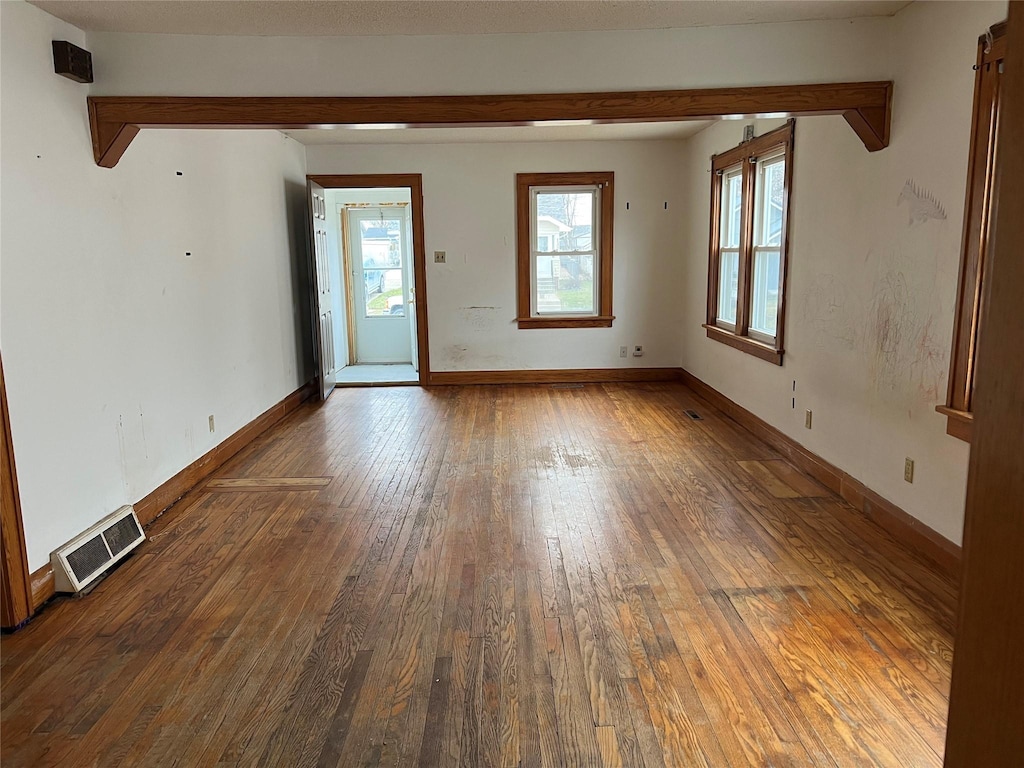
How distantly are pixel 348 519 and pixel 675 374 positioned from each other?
472 centimetres

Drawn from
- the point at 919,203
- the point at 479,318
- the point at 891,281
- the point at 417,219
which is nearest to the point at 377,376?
the point at 479,318

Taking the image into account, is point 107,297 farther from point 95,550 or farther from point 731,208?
point 731,208

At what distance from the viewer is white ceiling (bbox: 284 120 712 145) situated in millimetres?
6344

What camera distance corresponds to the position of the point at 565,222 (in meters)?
7.43

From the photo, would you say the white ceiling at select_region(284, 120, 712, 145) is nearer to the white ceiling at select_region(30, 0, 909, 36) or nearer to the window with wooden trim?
the white ceiling at select_region(30, 0, 909, 36)

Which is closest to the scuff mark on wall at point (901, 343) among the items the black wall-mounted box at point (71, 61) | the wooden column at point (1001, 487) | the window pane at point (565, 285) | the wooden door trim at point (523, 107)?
the wooden door trim at point (523, 107)

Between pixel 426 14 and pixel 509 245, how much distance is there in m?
4.24

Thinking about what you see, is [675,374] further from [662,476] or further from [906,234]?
[906,234]

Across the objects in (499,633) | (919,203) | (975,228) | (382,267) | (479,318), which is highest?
(919,203)

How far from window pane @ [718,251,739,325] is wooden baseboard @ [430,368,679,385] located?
4.50 ft

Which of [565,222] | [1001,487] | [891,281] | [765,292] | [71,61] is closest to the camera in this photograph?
[1001,487]

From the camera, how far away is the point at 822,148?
418cm

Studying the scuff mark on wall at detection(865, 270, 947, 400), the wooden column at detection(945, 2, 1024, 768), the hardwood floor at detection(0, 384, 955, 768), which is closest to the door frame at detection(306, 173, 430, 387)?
the hardwood floor at detection(0, 384, 955, 768)

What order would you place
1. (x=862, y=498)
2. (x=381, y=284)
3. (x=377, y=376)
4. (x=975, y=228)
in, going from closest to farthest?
(x=975, y=228), (x=862, y=498), (x=377, y=376), (x=381, y=284)
